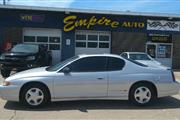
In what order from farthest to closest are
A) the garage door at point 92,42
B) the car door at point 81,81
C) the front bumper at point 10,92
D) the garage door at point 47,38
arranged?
the garage door at point 92,42
the garage door at point 47,38
the car door at point 81,81
the front bumper at point 10,92

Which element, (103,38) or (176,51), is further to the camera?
(176,51)

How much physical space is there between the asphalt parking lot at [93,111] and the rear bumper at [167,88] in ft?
1.17

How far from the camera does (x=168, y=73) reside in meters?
9.62

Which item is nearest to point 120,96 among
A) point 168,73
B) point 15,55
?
point 168,73

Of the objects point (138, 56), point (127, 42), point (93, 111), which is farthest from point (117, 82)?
point (127, 42)

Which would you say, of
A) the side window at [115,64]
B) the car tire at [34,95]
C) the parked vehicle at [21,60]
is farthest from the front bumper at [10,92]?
the parked vehicle at [21,60]

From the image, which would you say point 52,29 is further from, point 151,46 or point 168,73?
point 168,73

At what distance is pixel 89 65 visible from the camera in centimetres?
942

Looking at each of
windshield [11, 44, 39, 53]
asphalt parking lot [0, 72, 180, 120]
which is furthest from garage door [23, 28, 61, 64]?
asphalt parking lot [0, 72, 180, 120]

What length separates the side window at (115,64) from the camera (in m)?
9.43

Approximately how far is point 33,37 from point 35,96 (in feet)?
A: 60.6

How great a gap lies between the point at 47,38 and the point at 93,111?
1907 cm

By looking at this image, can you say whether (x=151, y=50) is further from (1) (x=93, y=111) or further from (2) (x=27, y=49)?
(1) (x=93, y=111)

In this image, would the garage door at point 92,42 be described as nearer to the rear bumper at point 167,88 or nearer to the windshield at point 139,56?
the windshield at point 139,56
